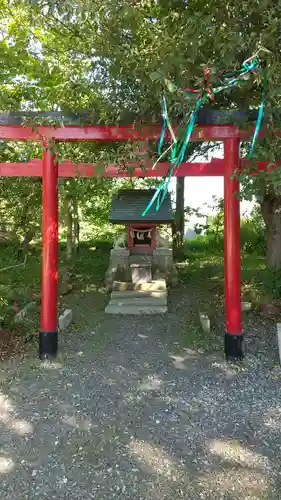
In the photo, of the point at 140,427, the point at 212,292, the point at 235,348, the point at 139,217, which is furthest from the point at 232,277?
the point at 139,217

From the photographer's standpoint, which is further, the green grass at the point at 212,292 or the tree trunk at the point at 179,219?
the tree trunk at the point at 179,219

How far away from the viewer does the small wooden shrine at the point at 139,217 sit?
8680mm

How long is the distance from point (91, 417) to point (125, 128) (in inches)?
140

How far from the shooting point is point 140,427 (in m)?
3.85

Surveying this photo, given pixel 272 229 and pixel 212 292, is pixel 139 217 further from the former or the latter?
pixel 272 229

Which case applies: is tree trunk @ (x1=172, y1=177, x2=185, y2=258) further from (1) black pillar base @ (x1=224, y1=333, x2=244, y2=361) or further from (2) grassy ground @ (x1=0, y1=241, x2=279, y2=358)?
(1) black pillar base @ (x1=224, y1=333, x2=244, y2=361)

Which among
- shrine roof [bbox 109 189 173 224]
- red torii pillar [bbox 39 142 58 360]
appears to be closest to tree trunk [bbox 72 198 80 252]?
shrine roof [bbox 109 189 173 224]

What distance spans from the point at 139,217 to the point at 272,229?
2896mm

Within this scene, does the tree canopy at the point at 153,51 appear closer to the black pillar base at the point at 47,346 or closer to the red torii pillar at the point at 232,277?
the red torii pillar at the point at 232,277

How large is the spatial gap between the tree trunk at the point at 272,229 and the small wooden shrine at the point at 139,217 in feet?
6.81

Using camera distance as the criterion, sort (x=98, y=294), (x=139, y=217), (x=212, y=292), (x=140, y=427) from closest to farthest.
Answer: (x=140, y=427) < (x=139, y=217) < (x=212, y=292) < (x=98, y=294)

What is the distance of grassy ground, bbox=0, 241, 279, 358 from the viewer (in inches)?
237

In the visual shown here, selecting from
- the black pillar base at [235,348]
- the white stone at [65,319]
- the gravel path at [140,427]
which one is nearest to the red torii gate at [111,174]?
the black pillar base at [235,348]

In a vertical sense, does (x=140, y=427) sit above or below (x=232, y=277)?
below
